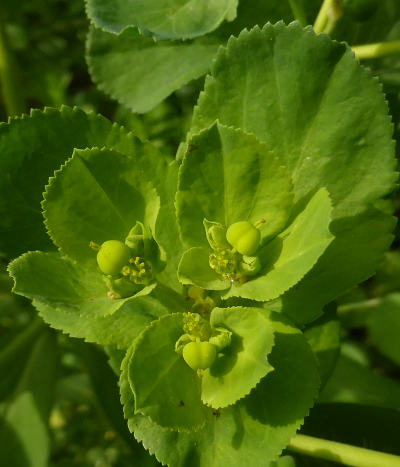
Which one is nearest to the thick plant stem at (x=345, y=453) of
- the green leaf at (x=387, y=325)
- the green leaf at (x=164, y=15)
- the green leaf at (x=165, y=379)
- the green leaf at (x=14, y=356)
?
the green leaf at (x=165, y=379)

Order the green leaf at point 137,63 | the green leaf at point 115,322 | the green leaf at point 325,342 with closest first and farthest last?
the green leaf at point 115,322
the green leaf at point 325,342
the green leaf at point 137,63

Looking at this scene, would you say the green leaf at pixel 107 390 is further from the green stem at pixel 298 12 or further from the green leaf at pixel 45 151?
the green stem at pixel 298 12

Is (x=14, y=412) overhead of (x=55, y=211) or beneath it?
beneath

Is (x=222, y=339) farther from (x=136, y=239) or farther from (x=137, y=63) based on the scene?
(x=137, y=63)

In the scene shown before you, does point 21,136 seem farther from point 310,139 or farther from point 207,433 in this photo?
point 207,433

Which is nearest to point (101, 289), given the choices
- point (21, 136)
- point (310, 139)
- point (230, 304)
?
point (230, 304)

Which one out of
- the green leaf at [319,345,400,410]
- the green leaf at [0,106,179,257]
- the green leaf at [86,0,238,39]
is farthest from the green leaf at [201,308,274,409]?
the green leaf at [319,345,400,410]

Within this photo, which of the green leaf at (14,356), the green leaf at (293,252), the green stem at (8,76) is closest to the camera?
the green leaf at (293,252)
